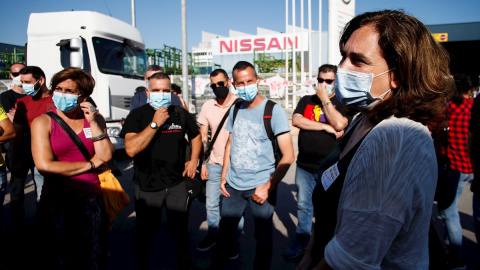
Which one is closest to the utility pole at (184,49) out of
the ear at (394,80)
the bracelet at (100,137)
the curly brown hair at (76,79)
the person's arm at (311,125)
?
the person's arm at (311,125)

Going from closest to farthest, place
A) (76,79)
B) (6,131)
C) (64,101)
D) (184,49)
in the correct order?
(64,101) → (76,79) → (6,131) → (184,49)

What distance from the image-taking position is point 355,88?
3.85ft

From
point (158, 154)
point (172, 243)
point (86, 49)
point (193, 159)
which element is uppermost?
point (86, 49)

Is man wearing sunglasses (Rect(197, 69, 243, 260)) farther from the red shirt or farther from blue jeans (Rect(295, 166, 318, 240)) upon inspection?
the red shirt

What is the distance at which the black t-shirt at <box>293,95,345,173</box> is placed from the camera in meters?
3.43

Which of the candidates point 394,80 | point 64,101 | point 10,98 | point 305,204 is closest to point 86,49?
point 10,98

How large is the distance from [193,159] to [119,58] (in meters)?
5.75

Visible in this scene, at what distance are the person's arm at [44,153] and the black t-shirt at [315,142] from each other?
7.68 feet

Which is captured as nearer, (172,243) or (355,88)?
(355,88)

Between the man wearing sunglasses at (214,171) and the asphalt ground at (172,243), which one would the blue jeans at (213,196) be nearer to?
the man wearing sunglasses at (214,171)

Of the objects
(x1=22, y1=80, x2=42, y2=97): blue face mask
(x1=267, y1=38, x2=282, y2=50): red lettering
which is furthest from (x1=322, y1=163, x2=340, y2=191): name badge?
(x1=267, y1=38, x2=282, y2=50): red lettering

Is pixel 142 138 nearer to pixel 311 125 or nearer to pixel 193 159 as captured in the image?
pixel 193 159

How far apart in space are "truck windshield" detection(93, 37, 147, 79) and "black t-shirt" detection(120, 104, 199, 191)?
5.10 meters

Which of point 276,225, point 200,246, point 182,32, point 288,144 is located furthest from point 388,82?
point 182,32
